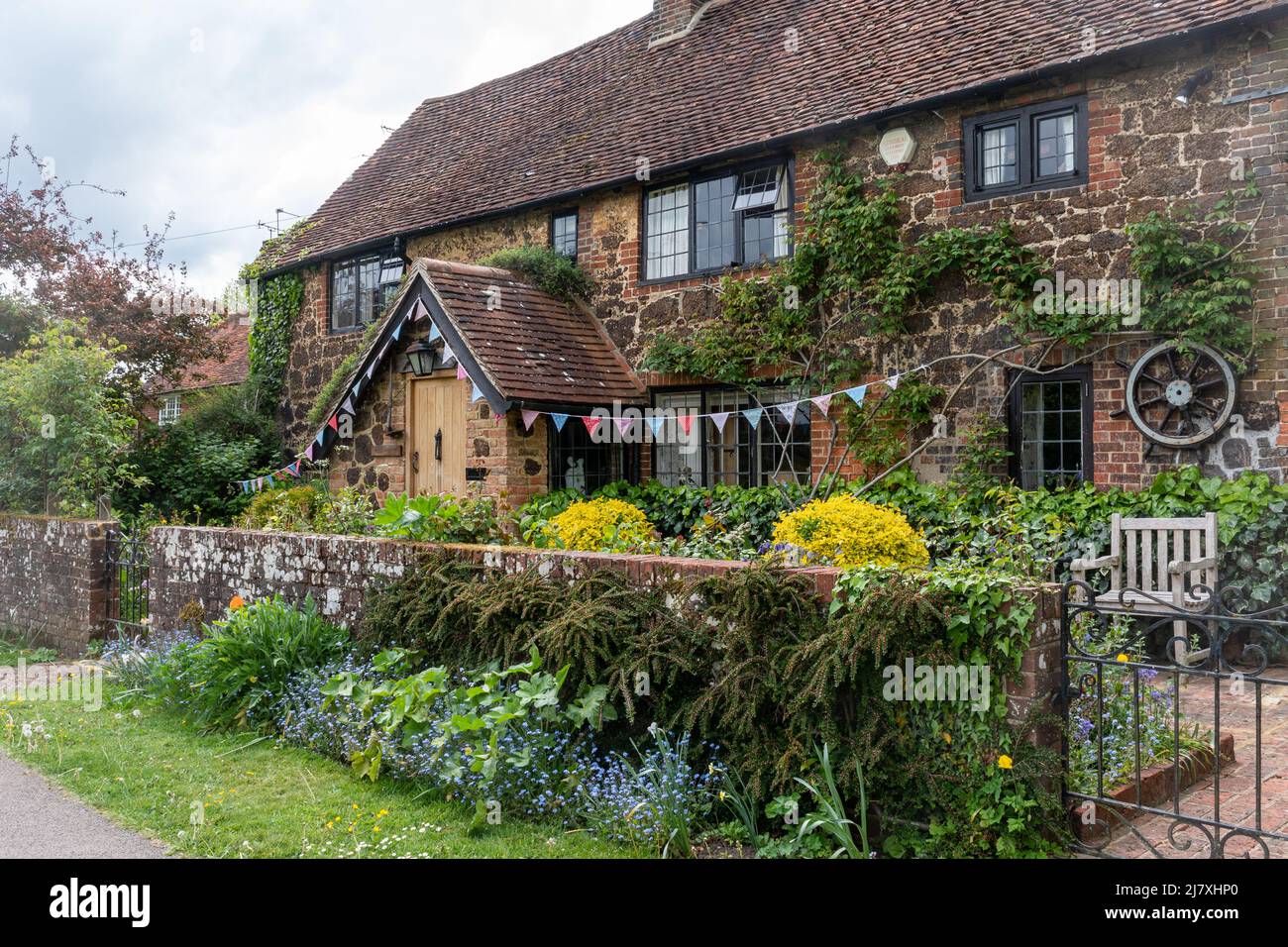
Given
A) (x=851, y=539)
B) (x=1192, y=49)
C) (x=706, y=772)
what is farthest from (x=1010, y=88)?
(x=706, y=772)

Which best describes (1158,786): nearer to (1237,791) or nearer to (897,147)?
(1237,791)

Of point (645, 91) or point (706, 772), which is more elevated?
point (645, 91)

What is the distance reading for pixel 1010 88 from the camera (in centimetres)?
1036

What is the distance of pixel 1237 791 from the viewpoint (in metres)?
5.36

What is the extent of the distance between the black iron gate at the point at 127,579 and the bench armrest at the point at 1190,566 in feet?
31.6

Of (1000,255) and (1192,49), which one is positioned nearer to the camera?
(1192,49)

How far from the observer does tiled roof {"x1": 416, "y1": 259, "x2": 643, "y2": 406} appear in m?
12.0

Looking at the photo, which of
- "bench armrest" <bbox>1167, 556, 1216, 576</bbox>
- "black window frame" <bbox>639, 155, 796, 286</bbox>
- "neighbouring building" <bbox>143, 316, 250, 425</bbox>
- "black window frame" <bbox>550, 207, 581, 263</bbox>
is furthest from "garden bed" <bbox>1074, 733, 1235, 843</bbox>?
"neighbouring building" <bbox>143, 316, 250, 425</bbox>

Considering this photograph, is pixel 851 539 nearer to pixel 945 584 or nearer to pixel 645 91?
pixel 945 584

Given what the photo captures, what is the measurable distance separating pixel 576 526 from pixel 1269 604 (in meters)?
5.75

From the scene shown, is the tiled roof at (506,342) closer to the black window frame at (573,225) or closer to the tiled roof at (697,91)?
the black window frame at (573,225)

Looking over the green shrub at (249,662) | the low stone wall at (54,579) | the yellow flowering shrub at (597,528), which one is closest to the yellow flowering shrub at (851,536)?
the yellow flowering shrub at (597,528)

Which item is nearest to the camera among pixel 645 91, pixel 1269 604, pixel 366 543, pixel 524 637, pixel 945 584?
pixel 945 584

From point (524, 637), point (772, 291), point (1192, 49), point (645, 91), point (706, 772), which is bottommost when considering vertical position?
point (706, 772)
